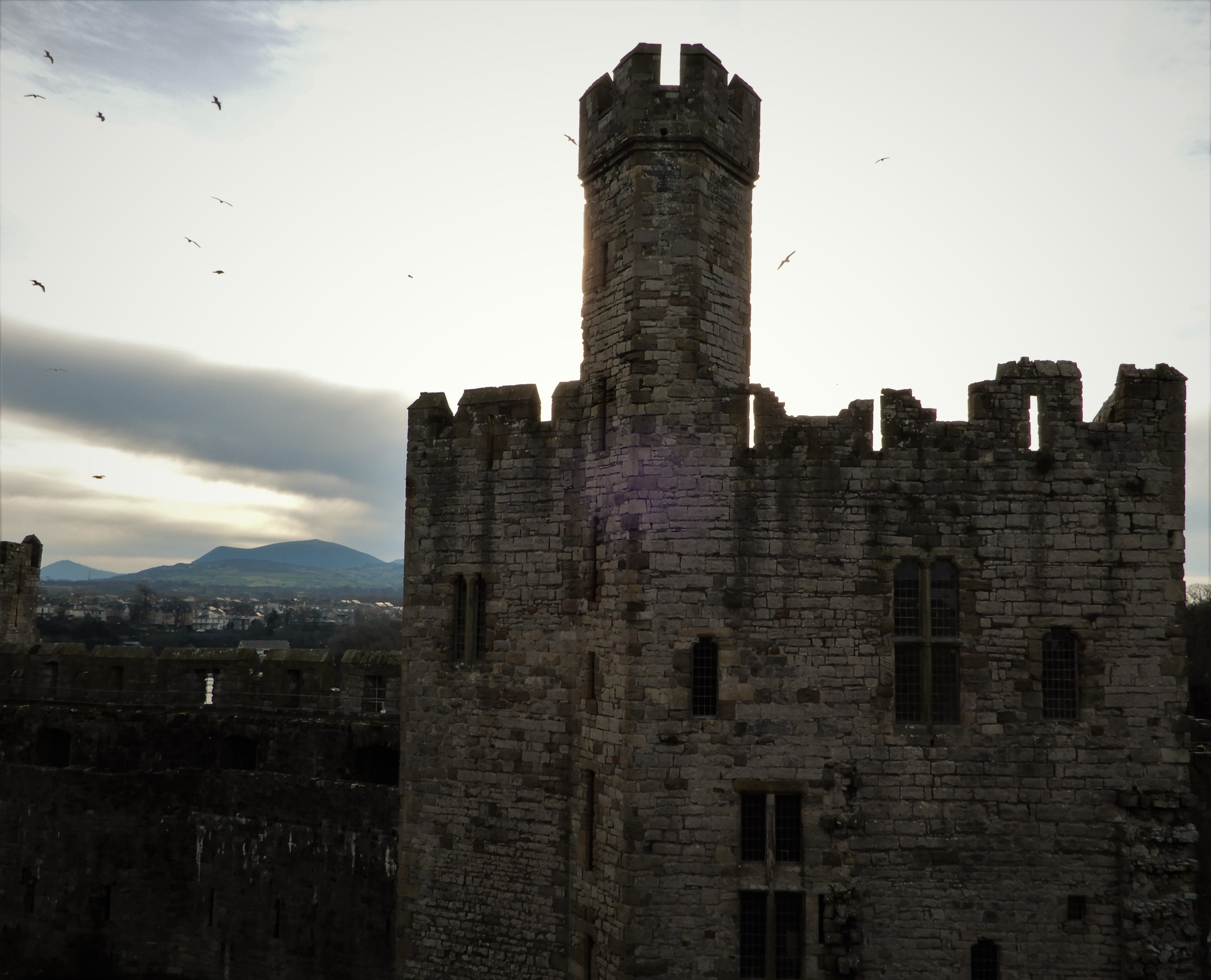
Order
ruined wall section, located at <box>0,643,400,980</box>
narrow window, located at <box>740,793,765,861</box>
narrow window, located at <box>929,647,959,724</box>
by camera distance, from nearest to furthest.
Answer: narrow window, located at <box>740,793,765,861</box>, narrow window, located at <box>929,647,959,724</box>, ruined wall section, located at <box>0,643,400,980</box>

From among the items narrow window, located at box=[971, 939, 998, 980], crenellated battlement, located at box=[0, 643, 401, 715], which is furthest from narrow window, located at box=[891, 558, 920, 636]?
crenellated battlement, located at box=[0, 643, 401, 715]

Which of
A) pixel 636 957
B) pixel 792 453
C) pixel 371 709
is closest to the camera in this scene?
pixel 636 957

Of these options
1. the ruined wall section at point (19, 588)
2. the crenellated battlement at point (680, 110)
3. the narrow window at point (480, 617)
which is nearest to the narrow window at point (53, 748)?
the ruined wall section at point (19, 588)

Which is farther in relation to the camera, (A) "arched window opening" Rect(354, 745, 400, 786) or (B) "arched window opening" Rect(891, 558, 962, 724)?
(A) "arched window opening" Rect(354, 745, 400, 786)

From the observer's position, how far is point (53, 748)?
21.2m

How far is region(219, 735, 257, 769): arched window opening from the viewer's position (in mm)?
19859

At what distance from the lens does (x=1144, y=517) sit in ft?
44.6

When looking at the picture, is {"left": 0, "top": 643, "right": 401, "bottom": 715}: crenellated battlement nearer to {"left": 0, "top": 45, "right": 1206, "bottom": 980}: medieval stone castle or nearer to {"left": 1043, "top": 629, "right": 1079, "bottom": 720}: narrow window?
{"left": 0, "top": 45, "right": 1206, "bottom": 980}: medieval stone castle

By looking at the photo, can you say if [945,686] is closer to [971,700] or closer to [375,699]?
[971,700]

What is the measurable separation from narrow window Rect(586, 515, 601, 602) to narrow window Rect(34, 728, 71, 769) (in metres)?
13.8

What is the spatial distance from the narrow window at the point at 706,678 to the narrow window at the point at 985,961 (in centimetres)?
486

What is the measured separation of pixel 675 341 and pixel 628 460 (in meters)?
1.84

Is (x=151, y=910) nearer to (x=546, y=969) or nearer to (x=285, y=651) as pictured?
(x=285, y=651)

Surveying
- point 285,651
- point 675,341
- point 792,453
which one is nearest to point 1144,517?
point 792,453
